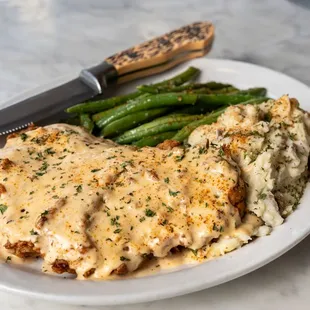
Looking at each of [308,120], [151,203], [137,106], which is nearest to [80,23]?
[137,106]

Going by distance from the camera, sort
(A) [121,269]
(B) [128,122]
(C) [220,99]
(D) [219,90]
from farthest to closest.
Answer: (D) [219,90]
(C) [220,99]
(B) [128,122]
(A) [121,269]

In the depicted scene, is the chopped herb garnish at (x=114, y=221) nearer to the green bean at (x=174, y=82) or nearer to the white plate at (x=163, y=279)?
the white plate at (x=163, y=279)

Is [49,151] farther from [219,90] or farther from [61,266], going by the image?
[219,90]

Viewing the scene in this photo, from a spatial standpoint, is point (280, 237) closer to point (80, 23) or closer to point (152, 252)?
point (152, 252)

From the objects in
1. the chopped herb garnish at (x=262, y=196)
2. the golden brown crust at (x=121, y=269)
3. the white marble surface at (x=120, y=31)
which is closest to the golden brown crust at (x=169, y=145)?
the chopped herb garnish at (x=262, y=196)

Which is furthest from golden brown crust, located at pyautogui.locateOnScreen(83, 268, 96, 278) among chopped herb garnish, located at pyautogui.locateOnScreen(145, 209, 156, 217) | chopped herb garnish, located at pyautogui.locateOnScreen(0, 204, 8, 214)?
chopped herb garnish, located at pyautogui.locateOnScreen(0, 204, 8, 214)

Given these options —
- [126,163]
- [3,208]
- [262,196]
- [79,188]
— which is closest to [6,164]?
[3,208]
